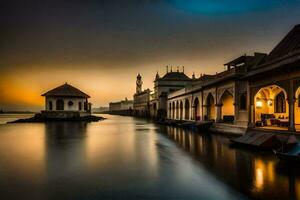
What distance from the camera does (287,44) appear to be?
2141 centimetres

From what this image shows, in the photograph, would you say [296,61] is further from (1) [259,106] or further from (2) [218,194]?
(2) [218,194]

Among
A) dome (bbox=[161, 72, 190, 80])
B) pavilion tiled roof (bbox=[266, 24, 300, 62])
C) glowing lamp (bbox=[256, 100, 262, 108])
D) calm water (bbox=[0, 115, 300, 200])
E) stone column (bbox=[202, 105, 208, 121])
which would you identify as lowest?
calm water (bbox=[0, 115, 300, 200])

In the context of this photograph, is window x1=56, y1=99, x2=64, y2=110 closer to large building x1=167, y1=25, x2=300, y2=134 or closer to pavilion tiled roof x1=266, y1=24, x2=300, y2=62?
large building x1=167, y1=25, x2=300, y2=134

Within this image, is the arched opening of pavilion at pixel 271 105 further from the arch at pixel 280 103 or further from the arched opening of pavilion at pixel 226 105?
the arched opening of pavilion at pixel 226 105

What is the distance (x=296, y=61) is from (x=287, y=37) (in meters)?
8.52

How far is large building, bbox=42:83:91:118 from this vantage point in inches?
2297

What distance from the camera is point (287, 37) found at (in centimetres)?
2234

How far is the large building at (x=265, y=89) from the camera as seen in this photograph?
645 inches

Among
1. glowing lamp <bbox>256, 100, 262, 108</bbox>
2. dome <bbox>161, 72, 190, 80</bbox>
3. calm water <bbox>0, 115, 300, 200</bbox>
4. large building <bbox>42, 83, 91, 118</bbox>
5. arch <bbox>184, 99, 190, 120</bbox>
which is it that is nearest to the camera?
calm water <bbox>0, 115, 300, 200</bbox>

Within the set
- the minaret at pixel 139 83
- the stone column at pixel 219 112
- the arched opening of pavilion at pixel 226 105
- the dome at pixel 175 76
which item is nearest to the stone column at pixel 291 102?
the stone column at pixel 219 112

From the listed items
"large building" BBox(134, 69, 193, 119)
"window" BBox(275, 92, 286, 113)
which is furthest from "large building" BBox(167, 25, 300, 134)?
"large building" BBox(134, 69, 193, 119)

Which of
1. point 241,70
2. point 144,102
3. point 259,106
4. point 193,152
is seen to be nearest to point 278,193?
point 193,152

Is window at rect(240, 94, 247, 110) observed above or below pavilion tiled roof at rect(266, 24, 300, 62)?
below

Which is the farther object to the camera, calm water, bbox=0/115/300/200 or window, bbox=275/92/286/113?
window, bbox=275/92/286/113
